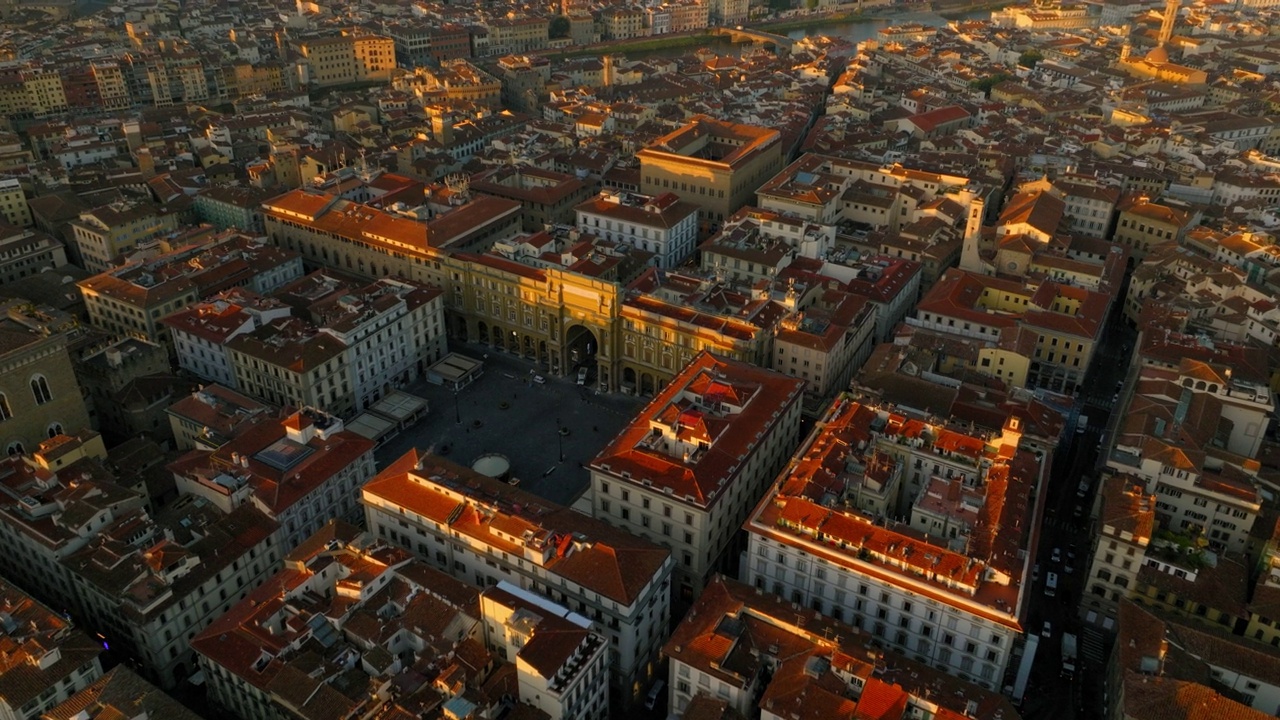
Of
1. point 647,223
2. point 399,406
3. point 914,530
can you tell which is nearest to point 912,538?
point 914,530

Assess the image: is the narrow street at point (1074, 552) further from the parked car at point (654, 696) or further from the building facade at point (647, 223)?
the building facade at point (647, 223)

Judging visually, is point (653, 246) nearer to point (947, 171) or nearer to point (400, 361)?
point (400, 361)

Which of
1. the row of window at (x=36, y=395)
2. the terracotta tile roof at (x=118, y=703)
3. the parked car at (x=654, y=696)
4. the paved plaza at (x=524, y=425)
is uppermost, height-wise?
the row of window at (x=36, y=395)

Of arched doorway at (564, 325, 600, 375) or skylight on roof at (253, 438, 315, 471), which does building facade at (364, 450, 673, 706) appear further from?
arched doorway at (564, 325, 600, 375)

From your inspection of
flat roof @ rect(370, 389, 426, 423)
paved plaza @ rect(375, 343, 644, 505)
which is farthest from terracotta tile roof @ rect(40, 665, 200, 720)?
flat roof @ rect(370, 389, 426, 423)

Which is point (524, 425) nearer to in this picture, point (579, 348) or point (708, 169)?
point (579, 348)

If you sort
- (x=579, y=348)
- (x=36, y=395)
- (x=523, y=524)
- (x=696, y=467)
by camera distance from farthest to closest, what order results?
1. (x=579, y=348)
2. (x=36, y=395)
3. (x=696, y=467)
4. (x=523, y=524)

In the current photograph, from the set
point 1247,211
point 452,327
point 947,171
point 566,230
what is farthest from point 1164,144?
point 452,327

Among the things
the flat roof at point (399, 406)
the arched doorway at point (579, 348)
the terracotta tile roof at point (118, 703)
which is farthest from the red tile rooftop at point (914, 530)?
the flat roof at point (399, 406)
